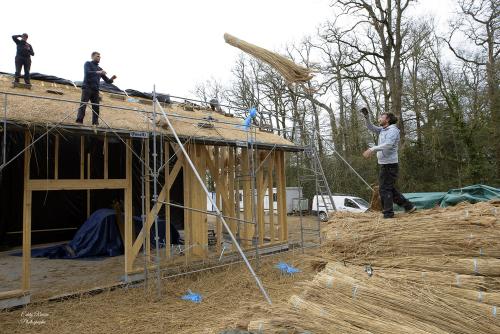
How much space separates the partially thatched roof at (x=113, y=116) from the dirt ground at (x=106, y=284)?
291cm

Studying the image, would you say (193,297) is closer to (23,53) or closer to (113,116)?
(113,116)

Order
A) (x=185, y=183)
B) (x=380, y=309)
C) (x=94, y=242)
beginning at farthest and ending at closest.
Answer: (x=94, y=242) → (x=185, y=183) → (x=380, y=309)

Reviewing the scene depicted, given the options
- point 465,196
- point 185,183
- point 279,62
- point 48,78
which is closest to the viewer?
point 279,62

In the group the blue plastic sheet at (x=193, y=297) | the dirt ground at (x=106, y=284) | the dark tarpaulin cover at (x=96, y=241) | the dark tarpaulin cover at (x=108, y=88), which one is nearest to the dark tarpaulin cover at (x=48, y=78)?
the dark tarpaulin cover at (x=108, y=88)

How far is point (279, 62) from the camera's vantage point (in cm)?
639

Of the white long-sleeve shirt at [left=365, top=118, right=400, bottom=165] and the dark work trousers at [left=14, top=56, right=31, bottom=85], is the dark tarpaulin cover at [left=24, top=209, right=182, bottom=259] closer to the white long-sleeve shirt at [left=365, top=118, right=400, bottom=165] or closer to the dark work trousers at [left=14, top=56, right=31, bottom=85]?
the dark work trousers at [left=14, top=56, right=31, bottom=85]

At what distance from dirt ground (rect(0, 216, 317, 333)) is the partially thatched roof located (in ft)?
9.56

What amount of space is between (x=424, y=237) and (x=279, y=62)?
4.02 m

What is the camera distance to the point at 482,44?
16.1 m

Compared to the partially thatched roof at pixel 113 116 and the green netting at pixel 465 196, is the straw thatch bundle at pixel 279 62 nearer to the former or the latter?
the partially thatched roof at pixel 113 116

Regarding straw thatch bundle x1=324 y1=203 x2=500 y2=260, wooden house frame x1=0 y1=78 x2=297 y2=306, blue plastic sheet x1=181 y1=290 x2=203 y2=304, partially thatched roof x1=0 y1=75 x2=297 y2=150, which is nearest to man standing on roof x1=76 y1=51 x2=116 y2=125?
partially thatched roof x1=0 y1=75 x2=297 y2=150

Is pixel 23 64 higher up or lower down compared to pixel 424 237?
higher up

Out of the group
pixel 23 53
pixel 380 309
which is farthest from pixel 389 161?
pixel 23 53

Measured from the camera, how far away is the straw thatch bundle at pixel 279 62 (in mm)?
6352
